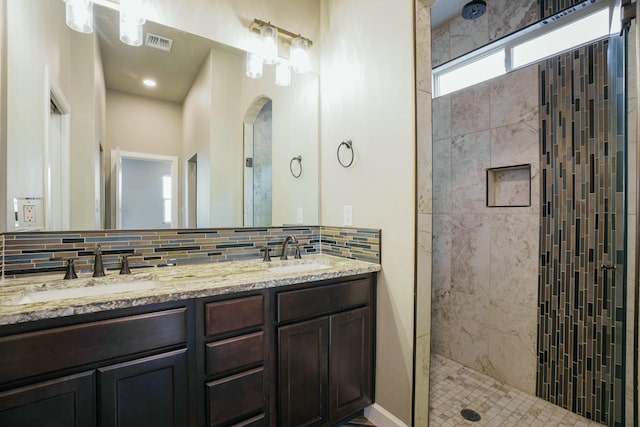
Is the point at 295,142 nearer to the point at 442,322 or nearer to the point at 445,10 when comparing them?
the point at 445,10

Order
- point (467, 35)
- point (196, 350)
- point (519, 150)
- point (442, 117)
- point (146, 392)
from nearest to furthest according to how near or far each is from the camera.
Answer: point (146, 392) → point (196, 350) → point (519, 150) → point (467, 35) → point (442, 117)

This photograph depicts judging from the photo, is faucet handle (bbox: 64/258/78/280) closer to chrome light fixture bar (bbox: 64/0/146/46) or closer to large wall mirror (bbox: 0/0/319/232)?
large wall mirror (bbox: 0/0/319/232)

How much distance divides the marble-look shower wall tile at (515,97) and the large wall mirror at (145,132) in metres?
1.36

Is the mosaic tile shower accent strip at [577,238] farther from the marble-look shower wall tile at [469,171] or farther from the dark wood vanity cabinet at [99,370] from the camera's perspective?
the dark wood vanity cabinet at [99,370]

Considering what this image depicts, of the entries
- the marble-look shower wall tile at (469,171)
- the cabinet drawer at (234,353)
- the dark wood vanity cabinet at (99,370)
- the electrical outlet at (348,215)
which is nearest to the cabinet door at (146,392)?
the dark wood vanity cabinet at (99,370)

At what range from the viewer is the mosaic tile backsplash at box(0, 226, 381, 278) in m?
1.32

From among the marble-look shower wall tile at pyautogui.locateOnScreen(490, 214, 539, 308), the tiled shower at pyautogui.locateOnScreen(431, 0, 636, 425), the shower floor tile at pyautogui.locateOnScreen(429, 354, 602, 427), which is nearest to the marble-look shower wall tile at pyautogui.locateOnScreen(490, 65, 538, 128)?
the tiled shower at pyautogui.locateOnScreen(431, 0, 636, 425)

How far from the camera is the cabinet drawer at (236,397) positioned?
4.01 ft

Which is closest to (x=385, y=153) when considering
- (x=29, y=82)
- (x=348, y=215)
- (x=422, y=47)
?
(x=348, y=215)

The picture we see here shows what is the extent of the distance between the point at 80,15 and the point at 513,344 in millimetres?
3288

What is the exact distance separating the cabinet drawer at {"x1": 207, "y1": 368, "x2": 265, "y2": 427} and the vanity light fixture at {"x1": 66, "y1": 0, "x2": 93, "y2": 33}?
71.1 inches

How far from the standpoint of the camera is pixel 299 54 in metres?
2.14

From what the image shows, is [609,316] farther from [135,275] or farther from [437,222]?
[135,275]

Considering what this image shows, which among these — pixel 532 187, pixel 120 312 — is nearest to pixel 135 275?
pixel 120 312
